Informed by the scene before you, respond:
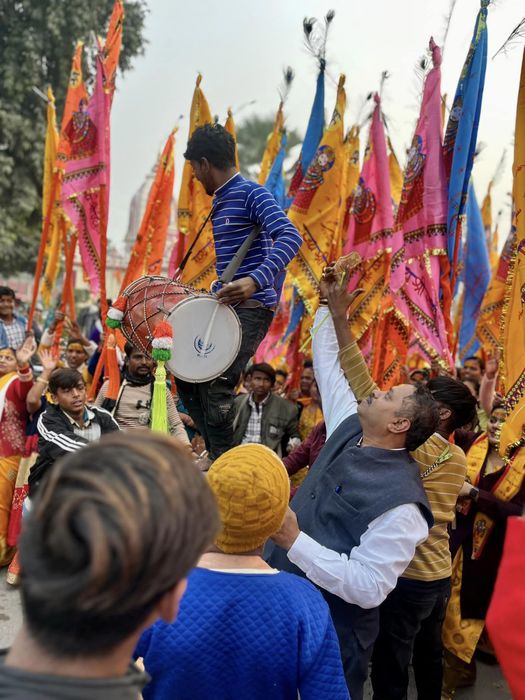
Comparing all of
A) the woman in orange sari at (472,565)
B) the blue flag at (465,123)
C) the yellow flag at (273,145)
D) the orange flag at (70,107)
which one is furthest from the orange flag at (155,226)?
the woman in orange sari at (472,565)

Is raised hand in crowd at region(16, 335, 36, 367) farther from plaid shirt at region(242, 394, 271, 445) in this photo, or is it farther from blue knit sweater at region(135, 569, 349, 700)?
blue knit sweater at region(135, 569, 349, 700)

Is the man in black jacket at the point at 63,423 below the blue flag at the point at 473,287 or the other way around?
below

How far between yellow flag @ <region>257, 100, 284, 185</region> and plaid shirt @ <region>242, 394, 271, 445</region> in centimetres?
394

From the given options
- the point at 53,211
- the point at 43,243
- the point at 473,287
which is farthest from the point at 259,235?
the point at 473,287

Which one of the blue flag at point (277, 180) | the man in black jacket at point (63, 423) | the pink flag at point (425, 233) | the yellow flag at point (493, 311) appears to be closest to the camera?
the man in black jacket at point (63, 423)

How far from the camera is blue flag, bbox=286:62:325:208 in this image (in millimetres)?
7246

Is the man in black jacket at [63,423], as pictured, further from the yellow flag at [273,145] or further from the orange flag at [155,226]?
the yellow flag at [273,145]

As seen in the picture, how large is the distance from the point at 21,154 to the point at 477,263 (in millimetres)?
12942

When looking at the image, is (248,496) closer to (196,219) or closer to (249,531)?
(249,531)

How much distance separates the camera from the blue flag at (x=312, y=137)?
7.25 m

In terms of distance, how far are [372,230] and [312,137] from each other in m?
1.71

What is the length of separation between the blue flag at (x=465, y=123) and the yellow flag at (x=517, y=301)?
209 centimetres

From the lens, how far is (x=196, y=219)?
23.1 ft

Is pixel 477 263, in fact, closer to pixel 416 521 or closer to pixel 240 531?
pixel 416 521
